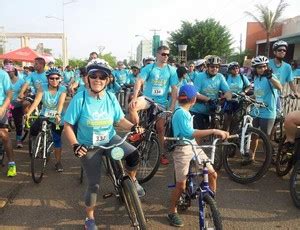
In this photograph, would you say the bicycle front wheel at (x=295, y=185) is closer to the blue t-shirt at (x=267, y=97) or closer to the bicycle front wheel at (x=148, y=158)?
the blue t-shirt at (x=267, y=97)

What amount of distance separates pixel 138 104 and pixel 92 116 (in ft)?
6.73

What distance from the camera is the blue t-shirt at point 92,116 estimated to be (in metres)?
3.57

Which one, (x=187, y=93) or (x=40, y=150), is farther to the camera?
(x=40, y=150)

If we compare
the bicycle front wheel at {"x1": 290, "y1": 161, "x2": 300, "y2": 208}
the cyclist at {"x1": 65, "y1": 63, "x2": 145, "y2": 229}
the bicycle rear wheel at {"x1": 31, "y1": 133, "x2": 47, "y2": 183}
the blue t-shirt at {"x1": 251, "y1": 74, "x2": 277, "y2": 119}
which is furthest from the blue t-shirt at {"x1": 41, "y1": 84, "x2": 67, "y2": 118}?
the bicycle front wheel at {"x1": 290, "y1": 161, "x2": 300, "y2": 208}

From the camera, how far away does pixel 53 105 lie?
595 cm

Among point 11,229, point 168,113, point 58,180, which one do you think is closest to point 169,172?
A: point 168,113

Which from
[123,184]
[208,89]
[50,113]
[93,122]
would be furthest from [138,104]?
[123,184]

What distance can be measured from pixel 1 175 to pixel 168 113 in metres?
3.00

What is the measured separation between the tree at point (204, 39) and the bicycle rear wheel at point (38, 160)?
39.9 m

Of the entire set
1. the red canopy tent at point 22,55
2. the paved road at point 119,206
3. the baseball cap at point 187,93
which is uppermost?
the red canopy tent at point 22,55

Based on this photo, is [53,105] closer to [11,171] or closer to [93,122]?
[11,171]

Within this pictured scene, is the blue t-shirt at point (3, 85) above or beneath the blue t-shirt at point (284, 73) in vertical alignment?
beneath

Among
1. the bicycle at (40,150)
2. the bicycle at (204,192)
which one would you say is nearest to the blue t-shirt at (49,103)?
the bicycle at (40,150)

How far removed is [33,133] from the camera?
19.0ft
